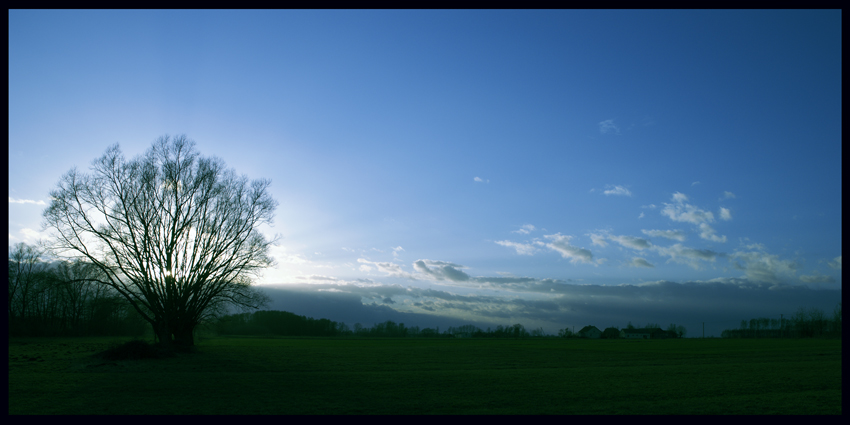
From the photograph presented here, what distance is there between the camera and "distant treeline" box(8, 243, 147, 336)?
2642cm

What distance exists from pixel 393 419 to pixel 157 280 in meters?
24.3

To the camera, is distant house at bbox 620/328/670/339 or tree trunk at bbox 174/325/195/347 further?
distant house at bbox 620/328/670/339

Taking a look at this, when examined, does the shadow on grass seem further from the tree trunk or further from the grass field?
the tree trunk

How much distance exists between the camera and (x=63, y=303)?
4756 cm

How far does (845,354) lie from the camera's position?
9172 mm

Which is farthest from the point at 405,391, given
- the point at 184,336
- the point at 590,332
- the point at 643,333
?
the point at 643,333

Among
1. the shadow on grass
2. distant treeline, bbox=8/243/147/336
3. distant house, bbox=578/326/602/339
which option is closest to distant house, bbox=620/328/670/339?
distant house, bbox=578/326/602/339

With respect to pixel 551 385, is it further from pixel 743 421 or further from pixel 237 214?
pixel 237 214

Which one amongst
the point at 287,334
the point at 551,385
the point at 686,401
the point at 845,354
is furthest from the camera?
the point at 287,334

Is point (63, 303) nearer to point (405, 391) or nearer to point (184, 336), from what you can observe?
point (184, 336)

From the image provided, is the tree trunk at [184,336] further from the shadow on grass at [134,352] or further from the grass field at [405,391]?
the grass field at [405,391]

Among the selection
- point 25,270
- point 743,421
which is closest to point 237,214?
point 743,421

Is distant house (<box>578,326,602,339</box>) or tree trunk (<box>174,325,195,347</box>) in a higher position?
tree trunk (<box>174,325,195,347</box>)

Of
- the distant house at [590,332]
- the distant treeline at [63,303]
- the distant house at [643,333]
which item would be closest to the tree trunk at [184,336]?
the distant treeline at [63,303]
